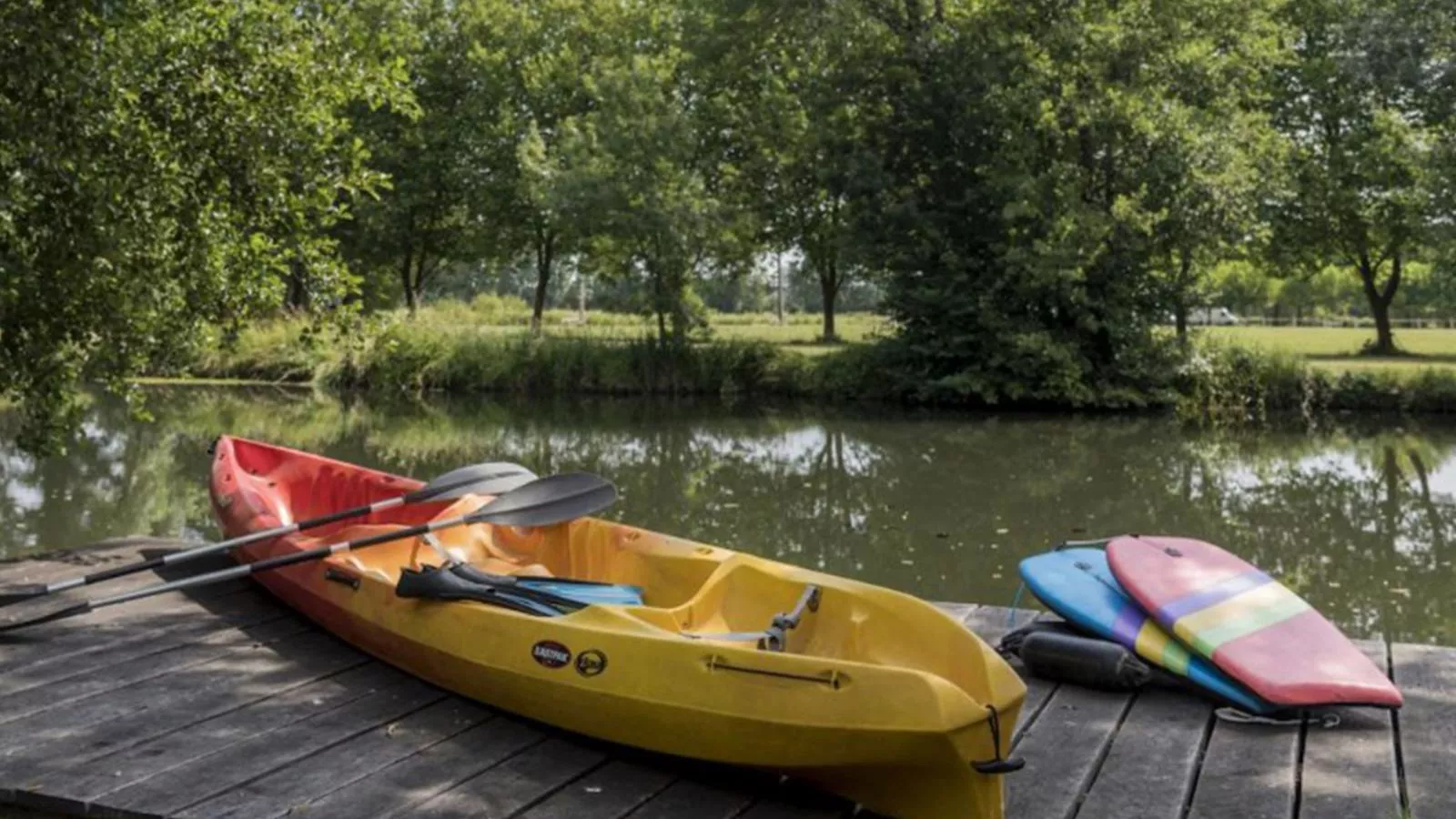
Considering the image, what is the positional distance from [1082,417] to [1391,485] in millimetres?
6781

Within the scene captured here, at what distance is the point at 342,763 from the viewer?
3402 millimetres

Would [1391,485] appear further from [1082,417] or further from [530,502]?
[530,502]

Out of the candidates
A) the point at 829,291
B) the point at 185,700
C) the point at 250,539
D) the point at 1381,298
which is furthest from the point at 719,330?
the point at 185,700

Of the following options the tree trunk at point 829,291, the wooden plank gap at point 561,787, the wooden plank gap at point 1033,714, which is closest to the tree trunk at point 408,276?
the tree trunk at point 829,291

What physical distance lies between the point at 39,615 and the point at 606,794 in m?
2.94

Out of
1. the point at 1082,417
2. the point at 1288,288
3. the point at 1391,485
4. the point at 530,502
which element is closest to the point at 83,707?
the point at 530,502

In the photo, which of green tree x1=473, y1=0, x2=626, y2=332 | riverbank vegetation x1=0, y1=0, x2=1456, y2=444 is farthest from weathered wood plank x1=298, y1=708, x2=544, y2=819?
green tree x1=473, y1=0, x2=626, y2=332

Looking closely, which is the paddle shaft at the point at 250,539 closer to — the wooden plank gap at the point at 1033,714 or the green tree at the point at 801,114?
the wooden plank gap at the point at 1033,714

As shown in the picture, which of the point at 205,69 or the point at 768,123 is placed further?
the point at 768,123

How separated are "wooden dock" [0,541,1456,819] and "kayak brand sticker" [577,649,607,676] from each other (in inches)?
9.9

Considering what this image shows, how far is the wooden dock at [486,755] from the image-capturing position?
3.14 m

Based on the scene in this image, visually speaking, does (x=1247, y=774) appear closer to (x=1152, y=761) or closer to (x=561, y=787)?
(x=1152, y=761)

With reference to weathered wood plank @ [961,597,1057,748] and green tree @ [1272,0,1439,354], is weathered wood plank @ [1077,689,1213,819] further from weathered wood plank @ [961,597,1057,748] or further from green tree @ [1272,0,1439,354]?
green tree @ [1272,0,1439,354]

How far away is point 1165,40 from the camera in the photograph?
18562mm
